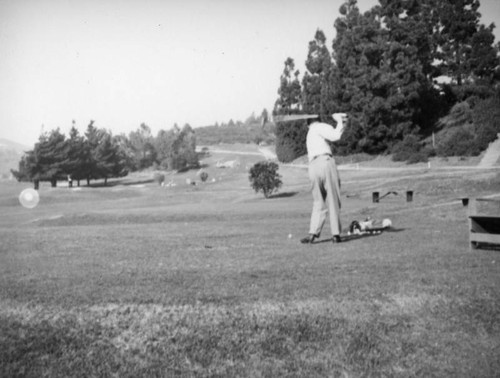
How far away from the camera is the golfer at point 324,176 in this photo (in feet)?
30.1

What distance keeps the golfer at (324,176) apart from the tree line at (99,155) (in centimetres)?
7087

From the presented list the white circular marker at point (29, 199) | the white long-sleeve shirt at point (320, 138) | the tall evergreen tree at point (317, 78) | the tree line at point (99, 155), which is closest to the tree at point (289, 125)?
the tall evergreen tree at point (317, 78)

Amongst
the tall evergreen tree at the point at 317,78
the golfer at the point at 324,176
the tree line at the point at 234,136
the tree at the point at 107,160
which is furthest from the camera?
the tree line at the point at 234,136

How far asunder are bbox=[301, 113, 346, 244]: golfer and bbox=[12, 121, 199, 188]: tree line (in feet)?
232

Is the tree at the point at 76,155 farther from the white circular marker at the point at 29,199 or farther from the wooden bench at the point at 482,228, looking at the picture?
the wooden bench at the point at 482,228

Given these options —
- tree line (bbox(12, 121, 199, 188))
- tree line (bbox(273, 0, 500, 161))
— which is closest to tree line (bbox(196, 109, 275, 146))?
tree line (bbox(12, 121, 199, 188))

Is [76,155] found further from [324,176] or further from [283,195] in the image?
[324,176]

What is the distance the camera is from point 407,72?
178ft

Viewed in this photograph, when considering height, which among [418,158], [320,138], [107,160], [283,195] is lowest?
[283,195]

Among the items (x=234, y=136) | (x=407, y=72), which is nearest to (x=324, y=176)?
(x=407, y=72)

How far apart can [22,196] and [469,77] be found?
209 ft

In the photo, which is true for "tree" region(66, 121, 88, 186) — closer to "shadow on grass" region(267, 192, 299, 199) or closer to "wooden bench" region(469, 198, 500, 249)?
"shadow on grass" region(267, 192, 299, 199)

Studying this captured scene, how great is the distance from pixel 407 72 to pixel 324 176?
50.5 metres

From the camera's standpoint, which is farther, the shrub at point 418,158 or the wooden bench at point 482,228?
the shrub at point 418,158
